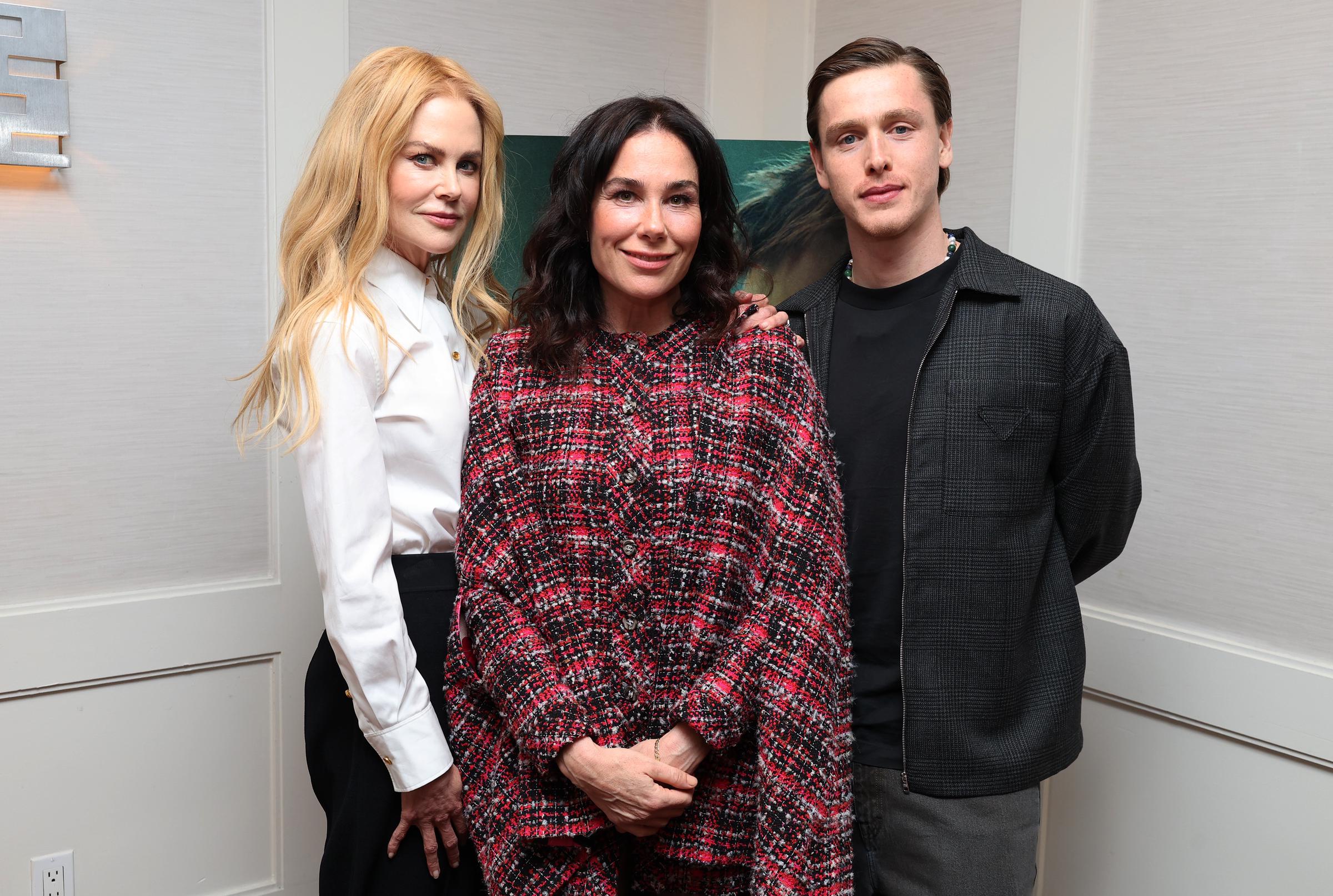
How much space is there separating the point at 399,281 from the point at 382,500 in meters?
0.38

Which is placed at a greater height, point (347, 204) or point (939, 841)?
point (347, 204)

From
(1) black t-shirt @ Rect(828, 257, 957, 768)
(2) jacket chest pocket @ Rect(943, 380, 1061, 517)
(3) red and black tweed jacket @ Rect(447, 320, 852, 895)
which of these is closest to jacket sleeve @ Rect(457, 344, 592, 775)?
(3) red and black tweed jacket @ Rect(447, 320, 852, 895)

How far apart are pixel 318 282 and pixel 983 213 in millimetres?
1561

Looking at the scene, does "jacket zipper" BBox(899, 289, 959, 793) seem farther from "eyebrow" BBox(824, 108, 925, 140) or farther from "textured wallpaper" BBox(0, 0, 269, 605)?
"textured wallpaper" BBox(0, 0, 269, 605)

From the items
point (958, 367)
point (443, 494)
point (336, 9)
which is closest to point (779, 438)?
point (958, 367)

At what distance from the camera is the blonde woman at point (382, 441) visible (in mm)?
1472

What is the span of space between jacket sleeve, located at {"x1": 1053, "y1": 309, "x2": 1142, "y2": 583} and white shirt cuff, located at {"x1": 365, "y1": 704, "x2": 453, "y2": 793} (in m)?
1.07

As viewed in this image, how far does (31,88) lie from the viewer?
2.00 m

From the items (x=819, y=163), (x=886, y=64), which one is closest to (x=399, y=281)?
(x=819, y=163)

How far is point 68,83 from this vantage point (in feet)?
6.79

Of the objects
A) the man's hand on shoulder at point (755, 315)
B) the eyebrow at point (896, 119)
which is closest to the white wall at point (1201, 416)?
the eyebrow at point (896, 119)

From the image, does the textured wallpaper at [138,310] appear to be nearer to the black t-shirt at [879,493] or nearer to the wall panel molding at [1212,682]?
the black t-shirt at [879,493]

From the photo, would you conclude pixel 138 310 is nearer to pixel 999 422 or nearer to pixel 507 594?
pixel 507 594

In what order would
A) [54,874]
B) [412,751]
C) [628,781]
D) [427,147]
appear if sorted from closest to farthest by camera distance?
1. [628,781]
2. [412,751]
3. [427,147]
4. [54,874]
